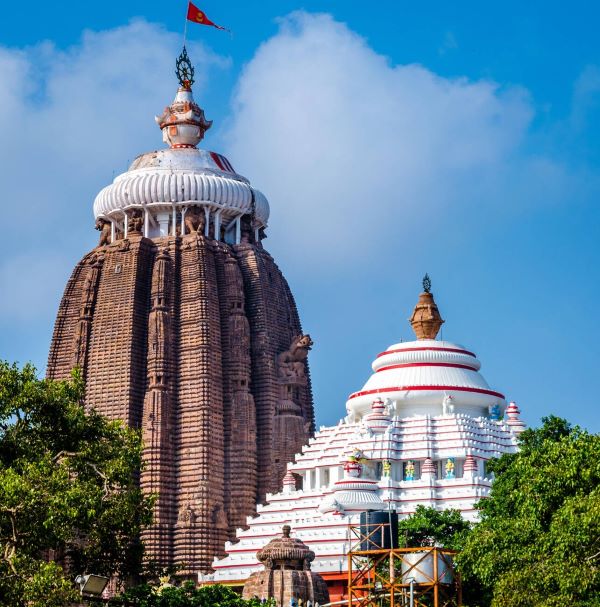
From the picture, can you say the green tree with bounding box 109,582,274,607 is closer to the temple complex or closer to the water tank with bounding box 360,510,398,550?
the water tank with bounding box 360,510,398,550

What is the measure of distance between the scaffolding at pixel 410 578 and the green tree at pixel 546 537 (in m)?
0.91

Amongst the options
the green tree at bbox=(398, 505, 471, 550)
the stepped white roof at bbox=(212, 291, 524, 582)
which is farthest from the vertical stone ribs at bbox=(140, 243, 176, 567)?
the green tree at bbox=(398, 505, 471, 550)

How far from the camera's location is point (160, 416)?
221 feet

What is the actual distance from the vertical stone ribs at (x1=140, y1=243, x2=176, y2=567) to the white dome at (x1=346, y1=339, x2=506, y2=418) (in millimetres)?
8232

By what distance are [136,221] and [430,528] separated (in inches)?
1072

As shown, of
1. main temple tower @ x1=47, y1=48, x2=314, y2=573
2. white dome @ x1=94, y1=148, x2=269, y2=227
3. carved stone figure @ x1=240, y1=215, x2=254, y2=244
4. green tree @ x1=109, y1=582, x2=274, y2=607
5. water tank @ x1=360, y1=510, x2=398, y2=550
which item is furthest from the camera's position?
carved stone figure @ x1=240, y1=215, x2=254, y2=244

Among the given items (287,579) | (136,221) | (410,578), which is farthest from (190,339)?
(410,578)

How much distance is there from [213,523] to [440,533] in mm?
15423

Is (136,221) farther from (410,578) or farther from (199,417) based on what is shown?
(410,578)

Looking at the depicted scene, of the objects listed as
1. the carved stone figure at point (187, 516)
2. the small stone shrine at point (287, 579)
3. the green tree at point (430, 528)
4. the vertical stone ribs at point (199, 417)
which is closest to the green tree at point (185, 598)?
the small stone shrine at point (287, 579)

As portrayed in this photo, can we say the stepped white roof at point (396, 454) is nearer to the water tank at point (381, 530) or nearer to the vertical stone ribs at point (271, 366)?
the vertical stone ribs at point (271, 366)

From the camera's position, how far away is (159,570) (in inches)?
1945

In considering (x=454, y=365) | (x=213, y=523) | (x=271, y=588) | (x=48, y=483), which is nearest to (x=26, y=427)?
(x=48, y=483)

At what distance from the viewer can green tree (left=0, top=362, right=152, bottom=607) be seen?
4144cm
